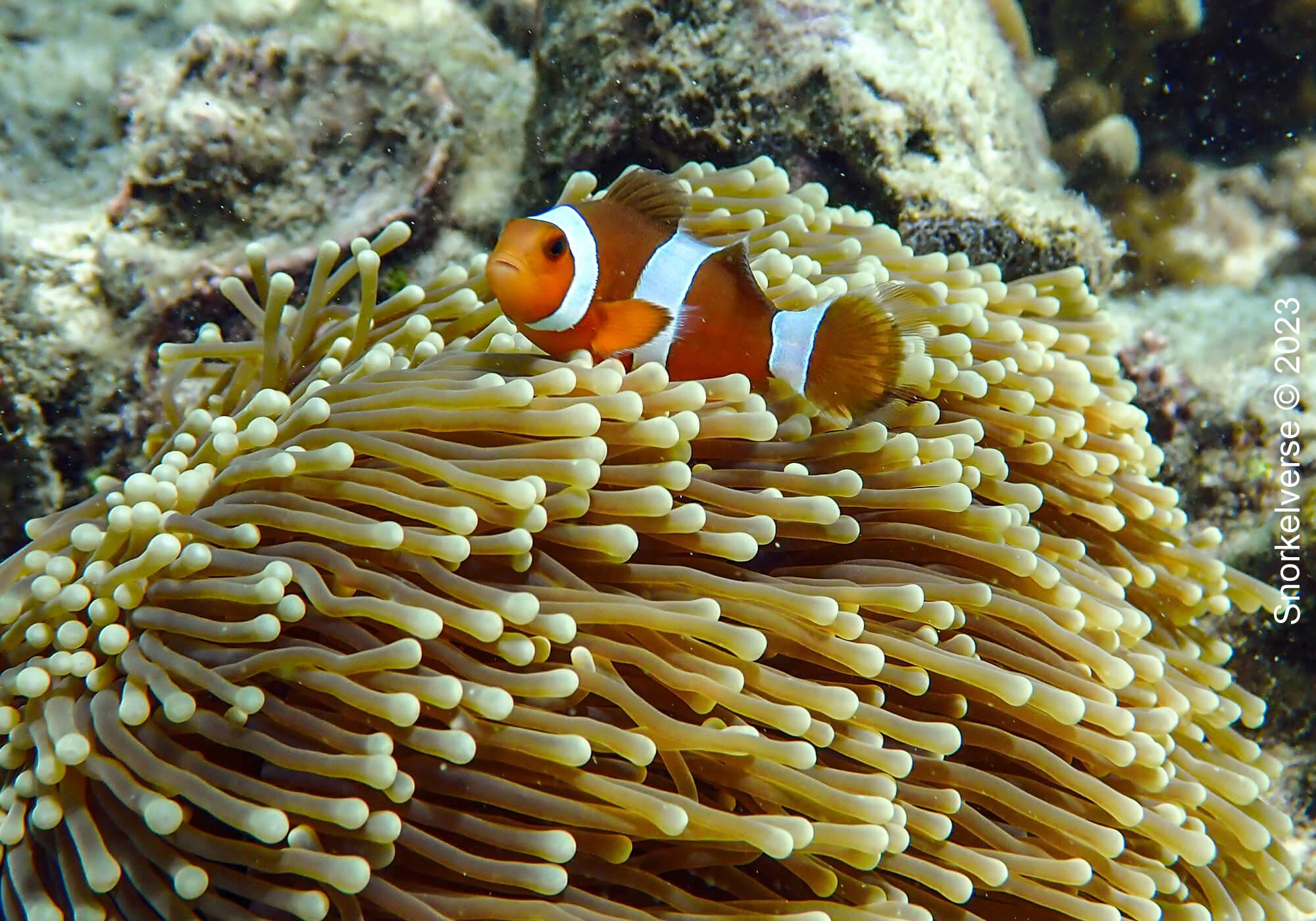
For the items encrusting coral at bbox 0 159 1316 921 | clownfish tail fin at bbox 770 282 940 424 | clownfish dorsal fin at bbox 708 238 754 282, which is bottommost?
encrusting coral at bbox 0 159 1316 921

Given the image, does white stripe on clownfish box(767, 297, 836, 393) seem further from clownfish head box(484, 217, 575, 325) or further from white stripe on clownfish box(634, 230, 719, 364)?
clownfish head box(484, 217, 575, 325)

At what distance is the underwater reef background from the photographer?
8.70ft

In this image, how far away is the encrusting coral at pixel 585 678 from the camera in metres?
1.34

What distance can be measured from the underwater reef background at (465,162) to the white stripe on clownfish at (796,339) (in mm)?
1240

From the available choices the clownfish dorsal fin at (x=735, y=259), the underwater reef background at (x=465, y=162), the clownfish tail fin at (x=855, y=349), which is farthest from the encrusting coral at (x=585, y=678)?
the underwater reef background at (x=465, y=162)

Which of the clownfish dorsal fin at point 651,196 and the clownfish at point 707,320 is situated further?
the clownfish dorsal fin at point 651,196

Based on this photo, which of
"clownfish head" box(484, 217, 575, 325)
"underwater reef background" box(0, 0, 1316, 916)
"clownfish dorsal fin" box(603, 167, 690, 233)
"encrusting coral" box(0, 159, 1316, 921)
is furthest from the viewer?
"underwater reef background" box(0, 0, 1316, 916)

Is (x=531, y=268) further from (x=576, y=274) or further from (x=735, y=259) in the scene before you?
(x=735, y=259)

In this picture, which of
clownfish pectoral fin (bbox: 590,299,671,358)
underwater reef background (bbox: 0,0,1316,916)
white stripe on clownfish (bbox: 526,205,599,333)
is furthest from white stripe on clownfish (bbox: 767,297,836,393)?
underwater reef background (bbox: 0,0,1316,916)

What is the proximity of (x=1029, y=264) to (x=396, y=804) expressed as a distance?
2513 millimetres

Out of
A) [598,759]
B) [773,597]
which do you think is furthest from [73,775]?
[773,597]

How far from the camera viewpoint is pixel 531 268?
4.90ft

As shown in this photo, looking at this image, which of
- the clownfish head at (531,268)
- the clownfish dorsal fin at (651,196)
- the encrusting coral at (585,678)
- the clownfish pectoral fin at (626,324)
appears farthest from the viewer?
the clownfish dorsal fin at (651,196)

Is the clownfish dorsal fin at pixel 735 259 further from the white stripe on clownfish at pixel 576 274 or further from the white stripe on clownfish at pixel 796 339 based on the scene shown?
the white stripe on clownfish at pixel 576 274
